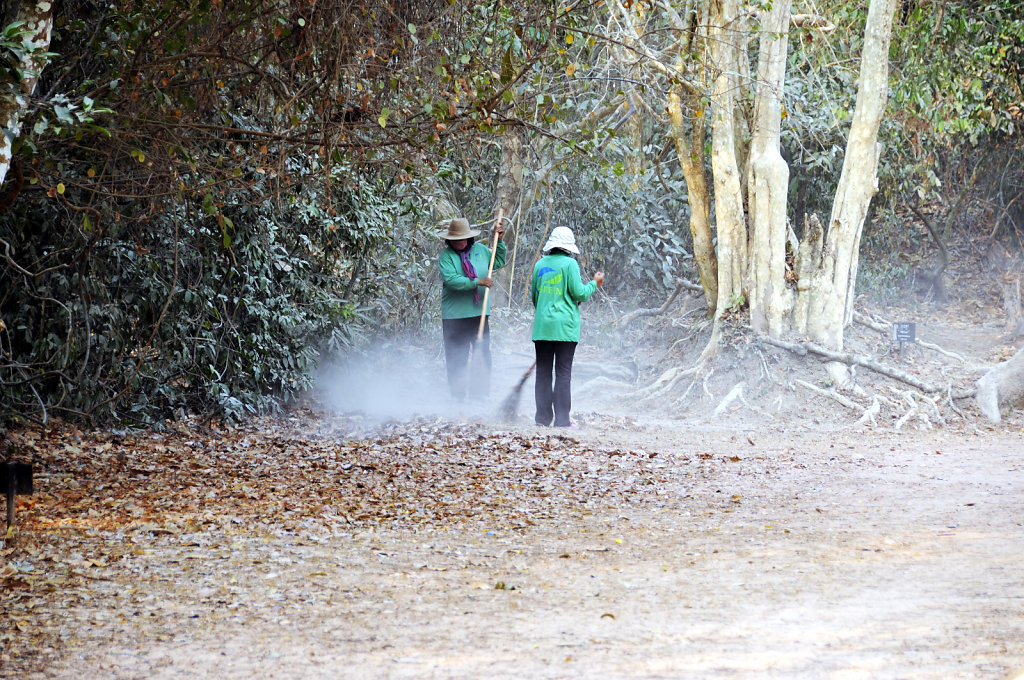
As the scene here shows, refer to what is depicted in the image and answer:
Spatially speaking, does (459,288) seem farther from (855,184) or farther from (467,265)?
(855,184)

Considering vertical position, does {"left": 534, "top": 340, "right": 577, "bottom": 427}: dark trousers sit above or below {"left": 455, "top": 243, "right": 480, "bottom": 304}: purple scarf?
below

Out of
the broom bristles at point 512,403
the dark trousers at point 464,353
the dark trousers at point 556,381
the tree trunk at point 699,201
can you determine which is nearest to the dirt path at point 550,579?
the dark trousers at point 556,381

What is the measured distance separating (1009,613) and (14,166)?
5322 mm

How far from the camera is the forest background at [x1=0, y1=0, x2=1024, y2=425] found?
21.3 feet

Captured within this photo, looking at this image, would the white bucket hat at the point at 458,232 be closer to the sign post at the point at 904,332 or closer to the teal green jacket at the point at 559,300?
the teal green jacket at the point at 559,300

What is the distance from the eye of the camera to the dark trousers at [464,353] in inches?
414

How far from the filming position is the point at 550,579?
4.71m

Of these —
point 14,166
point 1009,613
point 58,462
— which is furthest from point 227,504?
point 1009,613

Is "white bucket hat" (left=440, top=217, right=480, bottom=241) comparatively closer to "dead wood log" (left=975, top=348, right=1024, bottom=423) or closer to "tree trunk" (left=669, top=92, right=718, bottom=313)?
"tree trunk" (left=669, top=92, right=718, bottom=313)

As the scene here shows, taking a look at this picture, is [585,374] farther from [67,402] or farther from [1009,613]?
[1009,613]

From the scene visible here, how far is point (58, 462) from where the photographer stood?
24.1ft

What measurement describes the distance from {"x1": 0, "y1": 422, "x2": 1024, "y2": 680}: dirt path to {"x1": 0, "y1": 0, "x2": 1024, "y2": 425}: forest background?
5.80 ft

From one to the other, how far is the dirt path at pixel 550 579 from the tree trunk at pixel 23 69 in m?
1.97

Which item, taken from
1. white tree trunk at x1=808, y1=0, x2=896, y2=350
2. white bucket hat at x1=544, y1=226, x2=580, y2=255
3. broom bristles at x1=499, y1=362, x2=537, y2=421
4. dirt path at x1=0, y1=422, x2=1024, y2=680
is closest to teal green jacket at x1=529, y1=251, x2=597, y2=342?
white bucket hat at x1=544, y1=226, x2=580, y2=255
